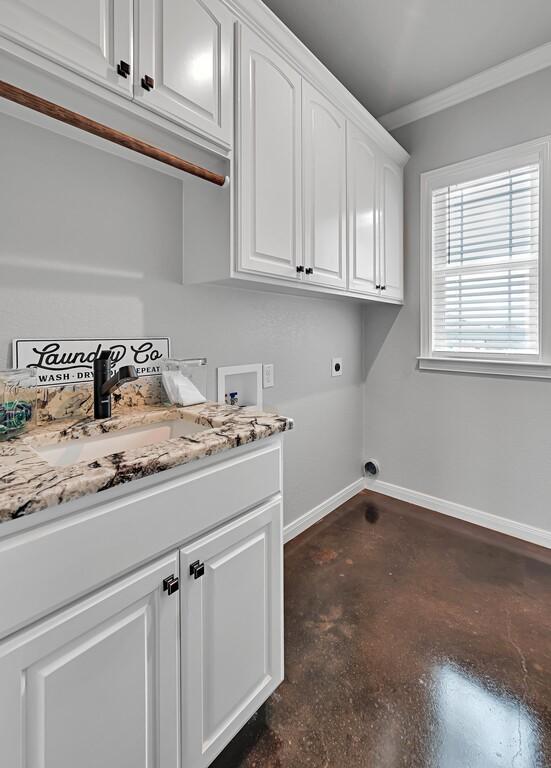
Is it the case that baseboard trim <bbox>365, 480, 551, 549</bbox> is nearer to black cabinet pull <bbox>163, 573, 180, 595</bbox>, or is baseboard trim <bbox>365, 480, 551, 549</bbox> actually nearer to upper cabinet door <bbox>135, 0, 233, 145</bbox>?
black cabinet pull <bbox>163, 573, 180, 595</bbox>

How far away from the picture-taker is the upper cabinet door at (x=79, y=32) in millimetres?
901

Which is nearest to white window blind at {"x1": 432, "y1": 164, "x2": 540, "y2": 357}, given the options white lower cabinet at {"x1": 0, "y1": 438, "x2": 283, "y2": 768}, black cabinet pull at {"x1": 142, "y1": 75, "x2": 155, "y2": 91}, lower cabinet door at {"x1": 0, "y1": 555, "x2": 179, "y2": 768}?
white lower cabinet at {"x1": 0, "y1": 438, "x2": 283, "y2": 768}

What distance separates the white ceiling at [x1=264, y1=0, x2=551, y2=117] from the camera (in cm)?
179

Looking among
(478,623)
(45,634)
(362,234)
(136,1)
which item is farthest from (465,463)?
(136,1)

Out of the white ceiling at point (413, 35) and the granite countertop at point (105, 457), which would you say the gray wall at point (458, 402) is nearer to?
the white ceiling at point (413, 35)

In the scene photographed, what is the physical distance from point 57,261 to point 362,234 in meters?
1.59

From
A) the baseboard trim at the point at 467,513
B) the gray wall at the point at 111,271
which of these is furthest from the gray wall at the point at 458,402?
the gray wall at the point at 111,271

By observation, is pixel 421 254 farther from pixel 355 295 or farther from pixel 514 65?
pixel 514 65

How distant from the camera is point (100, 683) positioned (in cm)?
78

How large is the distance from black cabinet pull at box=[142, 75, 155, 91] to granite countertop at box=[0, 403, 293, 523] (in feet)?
3.21

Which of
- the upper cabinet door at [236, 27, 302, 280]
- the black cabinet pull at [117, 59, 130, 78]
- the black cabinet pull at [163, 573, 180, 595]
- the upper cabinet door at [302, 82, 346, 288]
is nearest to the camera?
the black cabinet pull at [163, 573, 180, 595]

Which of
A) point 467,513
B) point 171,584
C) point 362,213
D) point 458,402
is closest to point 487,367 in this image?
point 458,402

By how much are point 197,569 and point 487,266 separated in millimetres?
2389

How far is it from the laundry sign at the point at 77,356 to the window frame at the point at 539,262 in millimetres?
1851
